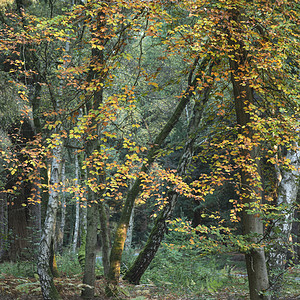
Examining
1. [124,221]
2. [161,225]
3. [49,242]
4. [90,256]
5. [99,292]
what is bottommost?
[99,292]

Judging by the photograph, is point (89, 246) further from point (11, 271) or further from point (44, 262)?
point (11, 271)

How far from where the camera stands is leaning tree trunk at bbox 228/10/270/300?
561cm

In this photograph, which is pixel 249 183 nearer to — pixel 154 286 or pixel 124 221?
pixel 124 221

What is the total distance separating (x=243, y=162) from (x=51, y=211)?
145 inches

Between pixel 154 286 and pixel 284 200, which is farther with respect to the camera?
pixel 154 286

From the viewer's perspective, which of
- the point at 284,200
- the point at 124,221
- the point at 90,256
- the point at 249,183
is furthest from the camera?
the point at 124,221

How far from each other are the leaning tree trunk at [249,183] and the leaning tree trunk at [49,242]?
3410 mm

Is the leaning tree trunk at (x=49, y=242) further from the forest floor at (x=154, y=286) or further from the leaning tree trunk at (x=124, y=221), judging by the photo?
the leaning tree trunk at (x=124, y=221)

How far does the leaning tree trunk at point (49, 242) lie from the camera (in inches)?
213

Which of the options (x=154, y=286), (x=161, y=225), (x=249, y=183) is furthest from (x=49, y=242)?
(x=249, y=183)

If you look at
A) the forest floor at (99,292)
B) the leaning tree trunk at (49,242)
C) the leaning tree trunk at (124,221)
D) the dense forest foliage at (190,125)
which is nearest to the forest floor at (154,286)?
the forest floor at (99,292)

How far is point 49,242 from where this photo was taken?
5.64 metres

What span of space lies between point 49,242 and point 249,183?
384 centimetres

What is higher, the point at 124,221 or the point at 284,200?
the point at 284,200
